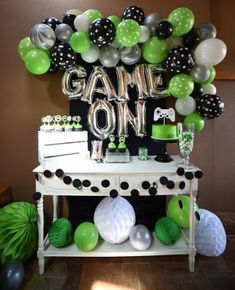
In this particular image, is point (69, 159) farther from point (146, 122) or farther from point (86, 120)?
point (146, 122)

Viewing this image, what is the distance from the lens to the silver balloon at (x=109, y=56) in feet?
6.22

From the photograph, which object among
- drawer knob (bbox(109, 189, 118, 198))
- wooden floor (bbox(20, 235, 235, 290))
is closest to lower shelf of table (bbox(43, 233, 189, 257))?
wooden floor (bbox(20, 235, 235, 290))

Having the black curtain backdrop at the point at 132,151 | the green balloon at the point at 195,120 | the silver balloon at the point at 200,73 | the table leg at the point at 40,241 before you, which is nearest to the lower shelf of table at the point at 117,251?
the table leg at the point at 40,241

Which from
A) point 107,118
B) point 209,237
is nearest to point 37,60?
point 107,118

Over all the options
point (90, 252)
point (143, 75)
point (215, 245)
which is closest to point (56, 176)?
point (90, 252)

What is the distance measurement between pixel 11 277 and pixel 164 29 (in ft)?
6.59

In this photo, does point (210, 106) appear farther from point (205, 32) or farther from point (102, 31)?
point (102, 31)

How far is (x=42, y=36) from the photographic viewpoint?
1.80 m

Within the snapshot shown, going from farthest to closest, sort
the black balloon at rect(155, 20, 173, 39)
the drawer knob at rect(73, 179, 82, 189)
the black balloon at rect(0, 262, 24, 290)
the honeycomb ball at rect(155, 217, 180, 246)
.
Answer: the honeycomb ball at rect(155, 217, 180, 246) → the black balloon at rect(155, 20, 173, 39) → the drawer knob at rect(73, 179, 82, 189) → the black balloon at rect(0, 262, 24, 290)

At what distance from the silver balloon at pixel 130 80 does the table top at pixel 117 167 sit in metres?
0.61

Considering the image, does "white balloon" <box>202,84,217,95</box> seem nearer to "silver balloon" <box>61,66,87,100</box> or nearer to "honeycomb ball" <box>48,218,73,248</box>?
"silver balloon" <box>61,66,87,100</box>

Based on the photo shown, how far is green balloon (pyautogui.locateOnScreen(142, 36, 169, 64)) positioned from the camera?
1871 mm

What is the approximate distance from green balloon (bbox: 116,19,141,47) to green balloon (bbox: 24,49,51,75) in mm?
608

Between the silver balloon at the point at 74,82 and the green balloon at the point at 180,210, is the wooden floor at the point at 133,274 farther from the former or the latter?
the silver balloon at the point at 74,82
